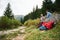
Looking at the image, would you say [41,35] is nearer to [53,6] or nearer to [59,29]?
[59,29]

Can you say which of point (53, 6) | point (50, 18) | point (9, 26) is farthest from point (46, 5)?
point (50, 18)

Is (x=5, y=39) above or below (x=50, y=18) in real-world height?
below

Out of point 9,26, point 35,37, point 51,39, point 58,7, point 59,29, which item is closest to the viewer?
point 51,39

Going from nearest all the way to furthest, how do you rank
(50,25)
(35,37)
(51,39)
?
(51,39), (35,37), (50,25)

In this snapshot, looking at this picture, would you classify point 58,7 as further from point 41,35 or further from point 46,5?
point 41,35

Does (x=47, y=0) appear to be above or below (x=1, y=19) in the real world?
above

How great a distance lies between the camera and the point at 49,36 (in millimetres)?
8578

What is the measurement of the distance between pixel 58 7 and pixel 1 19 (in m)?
13.1

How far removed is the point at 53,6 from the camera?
2762 cm

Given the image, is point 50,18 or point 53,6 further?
point 53,6

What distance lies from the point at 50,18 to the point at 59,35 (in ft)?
10.8

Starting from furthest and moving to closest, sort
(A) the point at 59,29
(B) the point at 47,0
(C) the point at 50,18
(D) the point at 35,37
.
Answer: (B) the point at 47,0 → (C) the point at 50,18 → (A) the point at 59,29 → (D) the point at 35,37

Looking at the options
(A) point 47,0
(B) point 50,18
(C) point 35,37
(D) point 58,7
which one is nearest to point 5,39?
(C) point 35,37

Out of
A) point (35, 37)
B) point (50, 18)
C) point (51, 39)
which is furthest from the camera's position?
point (50, 18)
